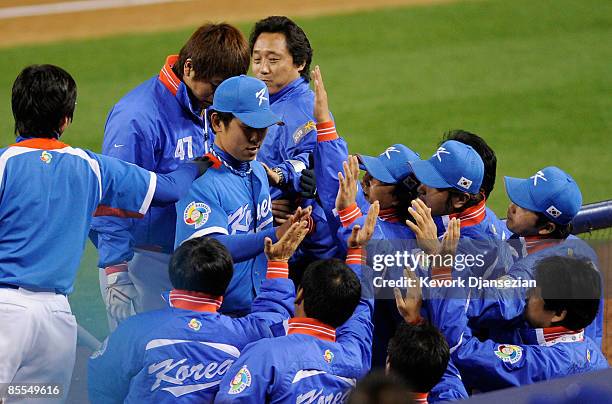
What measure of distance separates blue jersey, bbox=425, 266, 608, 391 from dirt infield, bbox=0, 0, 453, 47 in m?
9.64

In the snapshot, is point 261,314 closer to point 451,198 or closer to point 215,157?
point 215,157

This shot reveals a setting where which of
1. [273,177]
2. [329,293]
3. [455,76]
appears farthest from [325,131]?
[455,76]

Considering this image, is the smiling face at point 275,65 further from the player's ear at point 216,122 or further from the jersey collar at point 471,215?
the jersey collar at point 471,215

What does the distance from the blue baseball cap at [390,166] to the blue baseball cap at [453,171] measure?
13cm

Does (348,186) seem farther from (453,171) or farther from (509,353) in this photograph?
(509,353)

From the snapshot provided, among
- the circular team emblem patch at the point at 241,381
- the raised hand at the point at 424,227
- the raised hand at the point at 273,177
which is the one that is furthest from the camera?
the raised hand at the point at 273,177

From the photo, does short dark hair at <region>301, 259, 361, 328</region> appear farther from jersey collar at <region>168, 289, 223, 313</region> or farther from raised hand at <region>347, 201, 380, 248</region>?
raised hand at <region>347, 201, 380, 248</region>

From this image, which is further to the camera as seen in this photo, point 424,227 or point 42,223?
point 424,227

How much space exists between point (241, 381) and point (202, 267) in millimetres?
422

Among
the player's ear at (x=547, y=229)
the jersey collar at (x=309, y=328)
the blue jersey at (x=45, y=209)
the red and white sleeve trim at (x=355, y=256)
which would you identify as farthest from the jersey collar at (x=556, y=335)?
the blue jersey at (x=45, y=209)

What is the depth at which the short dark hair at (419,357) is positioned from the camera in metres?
3.56

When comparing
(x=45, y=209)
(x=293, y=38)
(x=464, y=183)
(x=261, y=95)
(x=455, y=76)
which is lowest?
(x=45, y=209)

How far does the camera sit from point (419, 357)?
140 inches

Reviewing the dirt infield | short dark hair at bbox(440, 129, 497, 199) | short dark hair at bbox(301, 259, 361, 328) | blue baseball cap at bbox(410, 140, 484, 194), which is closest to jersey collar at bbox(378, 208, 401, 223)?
blue baseball cap at bbox(410, 140, 484, 194)
